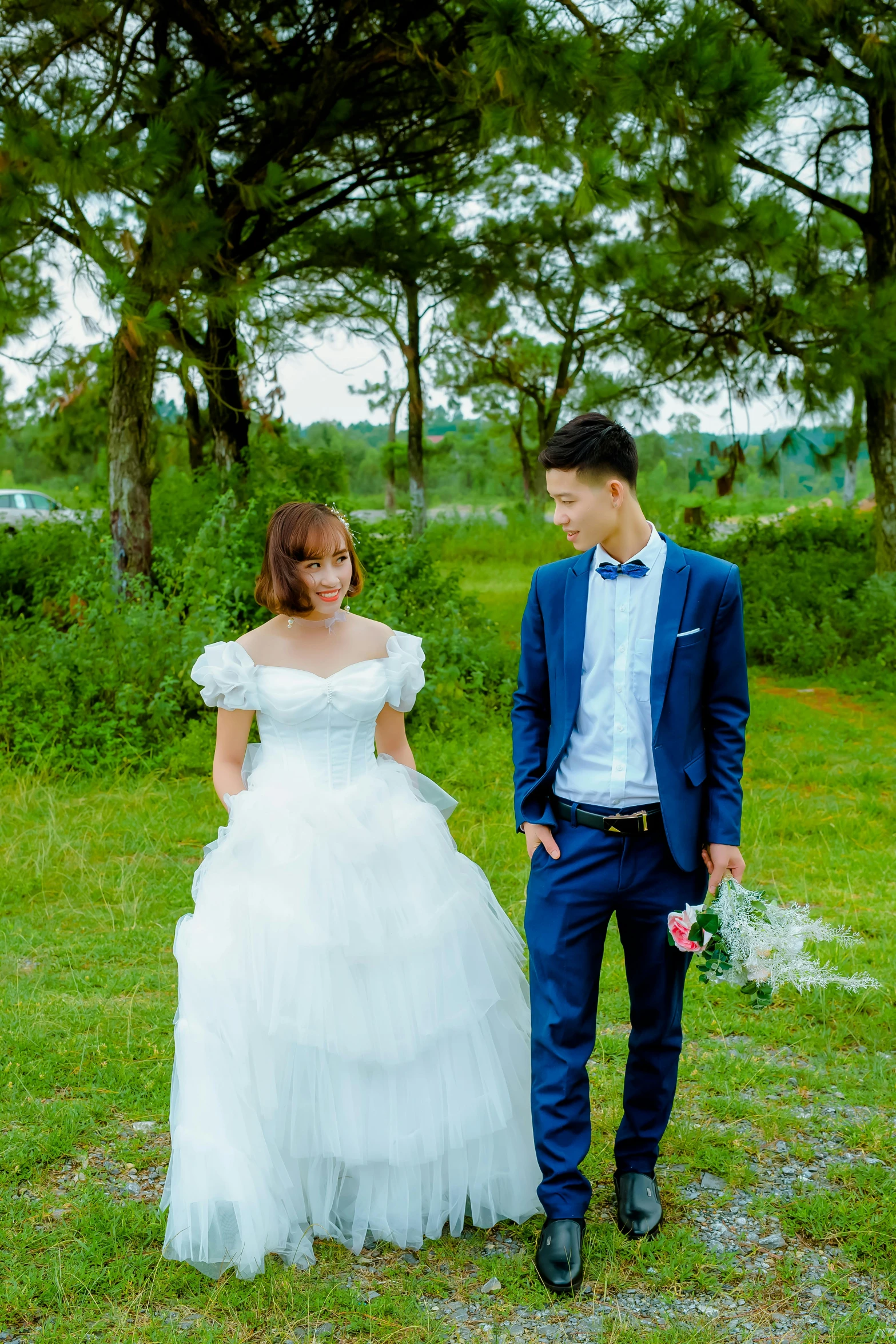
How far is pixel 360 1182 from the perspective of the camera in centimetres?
289

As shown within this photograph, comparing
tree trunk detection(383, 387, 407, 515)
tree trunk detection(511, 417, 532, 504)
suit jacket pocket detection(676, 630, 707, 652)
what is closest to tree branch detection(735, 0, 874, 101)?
suit jacket pocket detection(676, 630, 707, 652)

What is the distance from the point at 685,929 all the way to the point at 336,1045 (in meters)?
0.88

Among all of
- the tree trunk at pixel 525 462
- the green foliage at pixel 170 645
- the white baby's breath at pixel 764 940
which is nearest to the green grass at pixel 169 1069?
the green foliage at pixel 170 645

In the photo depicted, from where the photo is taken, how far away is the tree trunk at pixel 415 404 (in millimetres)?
17312

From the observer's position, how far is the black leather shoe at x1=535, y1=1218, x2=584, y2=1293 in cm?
271

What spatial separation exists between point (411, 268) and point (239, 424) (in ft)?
8.58

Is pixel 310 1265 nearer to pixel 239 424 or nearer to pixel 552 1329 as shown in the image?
pixel 552 1329

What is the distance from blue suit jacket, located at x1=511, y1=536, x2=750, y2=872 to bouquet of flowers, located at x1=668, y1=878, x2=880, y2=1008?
0.46ft

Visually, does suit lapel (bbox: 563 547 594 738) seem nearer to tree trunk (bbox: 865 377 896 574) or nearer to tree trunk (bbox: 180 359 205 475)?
tree trunk (bbox: 865 377 896 574)

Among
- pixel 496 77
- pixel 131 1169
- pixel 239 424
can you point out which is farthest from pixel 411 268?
pixel 131 1169

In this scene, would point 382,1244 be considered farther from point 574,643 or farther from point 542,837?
point 574,643

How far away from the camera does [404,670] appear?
3.14m

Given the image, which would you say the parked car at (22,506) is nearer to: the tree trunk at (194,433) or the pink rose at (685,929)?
the tree trunk at (194,433)

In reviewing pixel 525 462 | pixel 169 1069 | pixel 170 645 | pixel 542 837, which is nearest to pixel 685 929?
pixel 542 837
